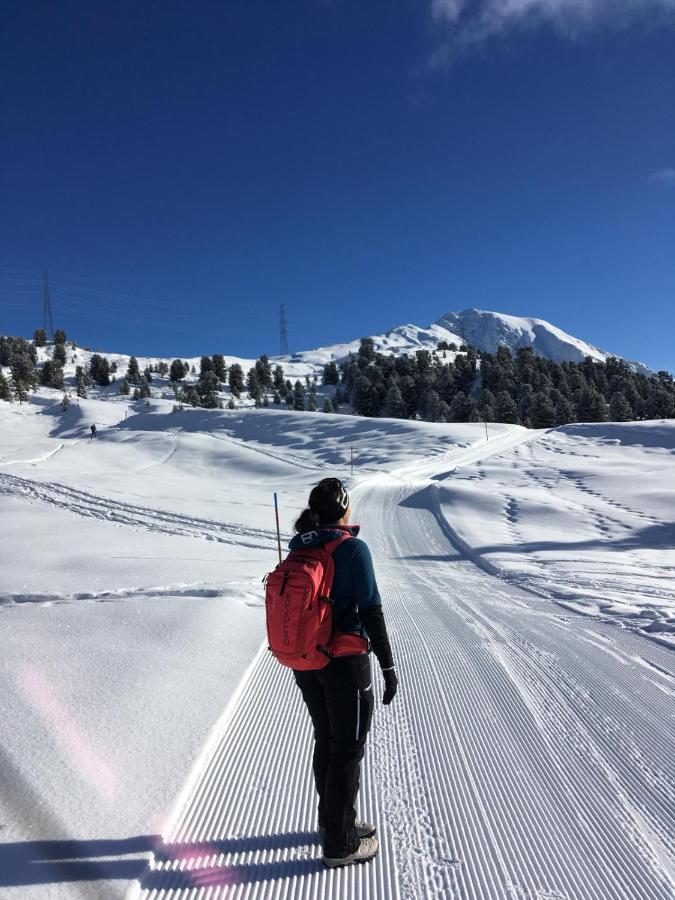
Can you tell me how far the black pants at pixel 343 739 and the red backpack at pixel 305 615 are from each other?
98mm

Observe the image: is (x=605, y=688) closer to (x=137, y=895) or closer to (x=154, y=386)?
(x=137, y=895)

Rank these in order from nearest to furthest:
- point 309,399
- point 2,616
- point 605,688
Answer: point 605,688
point 2,616
point 309,399

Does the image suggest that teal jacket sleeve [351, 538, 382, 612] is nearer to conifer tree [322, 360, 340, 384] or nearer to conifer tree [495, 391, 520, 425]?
conifer tree [495, 391, 520, 425]

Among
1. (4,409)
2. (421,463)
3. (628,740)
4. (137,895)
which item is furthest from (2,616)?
(4,409)

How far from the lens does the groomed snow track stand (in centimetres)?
229

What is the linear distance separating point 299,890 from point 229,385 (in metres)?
105

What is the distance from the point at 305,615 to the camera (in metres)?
2.21

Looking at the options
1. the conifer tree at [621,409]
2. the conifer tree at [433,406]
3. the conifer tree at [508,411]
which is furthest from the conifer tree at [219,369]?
the conifer tree at [621,409]

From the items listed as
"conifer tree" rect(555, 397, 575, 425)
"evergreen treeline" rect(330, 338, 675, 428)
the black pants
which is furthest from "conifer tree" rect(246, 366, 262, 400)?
the black pants

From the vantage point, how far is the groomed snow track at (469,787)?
2.29 meters

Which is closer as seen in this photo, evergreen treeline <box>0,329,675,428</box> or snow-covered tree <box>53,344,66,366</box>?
evergreen treeline <box>0,329,675,428</box>

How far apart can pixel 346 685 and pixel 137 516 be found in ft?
43.4

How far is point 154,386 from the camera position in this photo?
10362 centimetres

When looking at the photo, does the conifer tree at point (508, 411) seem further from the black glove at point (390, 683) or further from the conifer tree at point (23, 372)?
the conifer tree at point (23, 372)
